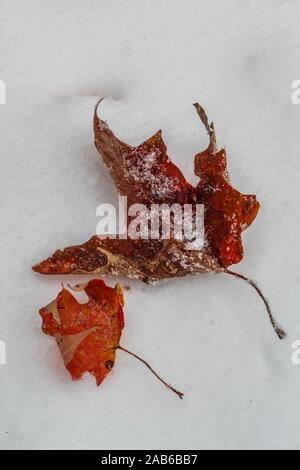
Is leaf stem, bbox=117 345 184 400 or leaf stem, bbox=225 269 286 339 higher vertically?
leaf stem, bbox=225 269 286 339

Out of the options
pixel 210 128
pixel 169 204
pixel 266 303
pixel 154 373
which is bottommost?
pixel 154 373

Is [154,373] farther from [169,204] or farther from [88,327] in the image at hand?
[169,204]


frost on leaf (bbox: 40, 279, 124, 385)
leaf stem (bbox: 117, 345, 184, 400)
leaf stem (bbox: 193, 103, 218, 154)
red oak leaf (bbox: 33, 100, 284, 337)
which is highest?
leaf stem (bbox: 193, 103, 218, 154)

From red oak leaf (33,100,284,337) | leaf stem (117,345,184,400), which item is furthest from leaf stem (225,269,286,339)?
leaf stem (117,345,184,400)

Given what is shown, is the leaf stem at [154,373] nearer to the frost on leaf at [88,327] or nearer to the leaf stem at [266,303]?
the frost on leaf at [88,327]

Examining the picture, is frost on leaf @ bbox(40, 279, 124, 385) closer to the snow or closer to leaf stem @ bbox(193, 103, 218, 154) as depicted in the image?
the snow

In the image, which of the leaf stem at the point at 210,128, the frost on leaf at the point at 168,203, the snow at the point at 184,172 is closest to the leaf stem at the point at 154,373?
the snow at the point at 184,172

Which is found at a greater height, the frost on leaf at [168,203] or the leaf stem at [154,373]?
the frost on leaf at [168,203]

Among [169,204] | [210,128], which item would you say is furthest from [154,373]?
[210,128]
